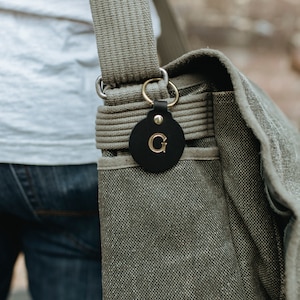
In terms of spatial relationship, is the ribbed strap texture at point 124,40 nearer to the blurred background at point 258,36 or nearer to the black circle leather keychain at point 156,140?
the black circle leather keychain at point 156,140

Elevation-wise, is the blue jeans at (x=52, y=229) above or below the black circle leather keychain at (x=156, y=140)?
below

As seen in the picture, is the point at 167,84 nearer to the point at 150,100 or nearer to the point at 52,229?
the point at 150,100

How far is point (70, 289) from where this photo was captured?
0.81m

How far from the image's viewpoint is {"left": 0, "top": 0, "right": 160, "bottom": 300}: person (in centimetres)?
63

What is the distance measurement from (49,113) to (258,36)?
1.58 metres

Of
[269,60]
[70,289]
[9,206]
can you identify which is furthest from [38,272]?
[269,60]

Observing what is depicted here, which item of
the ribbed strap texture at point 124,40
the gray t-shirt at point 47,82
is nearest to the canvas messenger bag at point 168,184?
the ribbed strap texture at point 124,40

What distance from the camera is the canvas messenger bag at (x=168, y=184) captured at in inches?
21.1

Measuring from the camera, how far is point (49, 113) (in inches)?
25.6

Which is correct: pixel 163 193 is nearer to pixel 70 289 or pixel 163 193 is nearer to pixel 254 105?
pixel 254 105

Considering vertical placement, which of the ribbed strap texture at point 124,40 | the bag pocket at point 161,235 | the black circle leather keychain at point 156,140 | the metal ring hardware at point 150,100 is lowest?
the bag pocket at point 161,235

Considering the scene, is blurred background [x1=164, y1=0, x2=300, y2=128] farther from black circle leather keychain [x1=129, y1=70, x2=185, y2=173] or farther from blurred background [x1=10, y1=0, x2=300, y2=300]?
black circle leather keychain [x1=129, y1=70, x2=185, y2=173]

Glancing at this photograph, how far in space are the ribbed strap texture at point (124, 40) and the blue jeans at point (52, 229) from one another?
19cm

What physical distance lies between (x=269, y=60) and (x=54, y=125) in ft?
5.04
